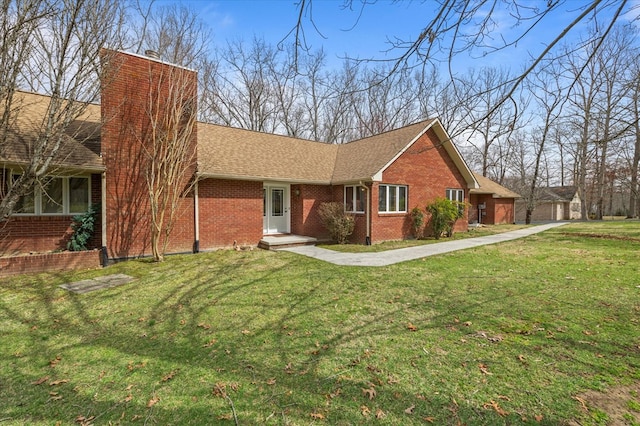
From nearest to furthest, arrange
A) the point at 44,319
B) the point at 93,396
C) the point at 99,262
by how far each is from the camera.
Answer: the point at 93,396 < the point at 44,319 < the point at 99,262

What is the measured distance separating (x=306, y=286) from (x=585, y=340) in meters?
4.76

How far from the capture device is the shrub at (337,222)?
13.2m

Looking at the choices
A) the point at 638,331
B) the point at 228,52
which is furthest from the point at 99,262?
the point at 228,52

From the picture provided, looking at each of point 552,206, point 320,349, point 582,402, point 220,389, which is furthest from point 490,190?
point 220,389

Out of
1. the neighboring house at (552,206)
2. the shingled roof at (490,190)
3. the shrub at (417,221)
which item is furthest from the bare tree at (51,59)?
the neighboring house at (552,206)

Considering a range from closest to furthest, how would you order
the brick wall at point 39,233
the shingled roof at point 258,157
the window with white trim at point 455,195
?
the brick wall at point 39,233 → the shingled roof at point 258,157 → the window with white trim at point 455,195

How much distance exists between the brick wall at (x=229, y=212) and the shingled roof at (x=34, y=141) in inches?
134

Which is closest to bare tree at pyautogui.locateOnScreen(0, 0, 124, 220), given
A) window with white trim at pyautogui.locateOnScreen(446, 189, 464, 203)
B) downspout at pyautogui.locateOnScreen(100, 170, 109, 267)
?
downspout at pyautogui.locateOnScreen(100, 170, 109, 267)

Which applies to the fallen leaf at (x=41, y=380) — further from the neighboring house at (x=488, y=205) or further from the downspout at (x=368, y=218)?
the neighboring house at (x=488, y=205)

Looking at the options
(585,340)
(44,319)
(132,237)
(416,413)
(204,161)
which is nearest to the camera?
(416,413)

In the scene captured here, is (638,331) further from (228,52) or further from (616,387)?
(228,52)

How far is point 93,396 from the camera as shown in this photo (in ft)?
10.3

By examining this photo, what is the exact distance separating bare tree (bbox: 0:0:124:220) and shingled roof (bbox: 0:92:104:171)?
1135 millimetres

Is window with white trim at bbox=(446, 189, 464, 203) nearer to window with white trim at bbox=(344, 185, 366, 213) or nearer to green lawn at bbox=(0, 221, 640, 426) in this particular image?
window with white trim at bbox=(344, 185, 366, 213)
